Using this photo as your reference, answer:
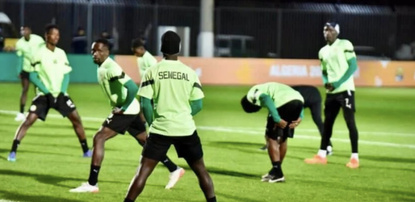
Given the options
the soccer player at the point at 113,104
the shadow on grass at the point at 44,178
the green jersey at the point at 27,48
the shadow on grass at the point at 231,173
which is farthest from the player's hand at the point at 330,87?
the green jersey at the point at 27,48

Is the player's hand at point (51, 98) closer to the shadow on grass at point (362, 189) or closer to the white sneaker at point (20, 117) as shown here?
the shadow on grass at point (362, 189)

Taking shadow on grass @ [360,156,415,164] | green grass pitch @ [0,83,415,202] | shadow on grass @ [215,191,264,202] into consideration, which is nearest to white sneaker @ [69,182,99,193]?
green grass pitch @ [0,83,415,202]

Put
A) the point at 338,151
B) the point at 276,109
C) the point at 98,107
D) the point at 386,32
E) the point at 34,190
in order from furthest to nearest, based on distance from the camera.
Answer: the point at 386,32 → the point at 98,107 → the point at 338,151 → the point at 276,109 → the point at 34,190

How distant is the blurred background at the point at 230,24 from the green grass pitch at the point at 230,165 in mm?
17223

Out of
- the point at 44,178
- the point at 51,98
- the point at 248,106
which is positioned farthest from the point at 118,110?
the point at 51,98

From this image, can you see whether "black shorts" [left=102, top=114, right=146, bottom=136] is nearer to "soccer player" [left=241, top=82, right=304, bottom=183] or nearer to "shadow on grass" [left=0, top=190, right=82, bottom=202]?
"shadow on grass" [left=0, top=190, right=82, bottom=202]

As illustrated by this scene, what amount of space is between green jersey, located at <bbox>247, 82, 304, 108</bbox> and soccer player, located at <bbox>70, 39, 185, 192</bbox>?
59.4 inches

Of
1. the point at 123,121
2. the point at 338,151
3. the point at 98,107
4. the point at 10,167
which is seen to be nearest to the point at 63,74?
the point at 10,167

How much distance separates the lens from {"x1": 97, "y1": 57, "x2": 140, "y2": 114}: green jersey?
41.4ft

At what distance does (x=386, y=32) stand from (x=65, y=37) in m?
15.1

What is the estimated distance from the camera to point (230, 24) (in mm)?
47656

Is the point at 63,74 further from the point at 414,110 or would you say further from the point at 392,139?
the point at 414,110

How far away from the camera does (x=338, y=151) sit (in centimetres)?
1825

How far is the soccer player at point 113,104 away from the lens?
40.7 feet
